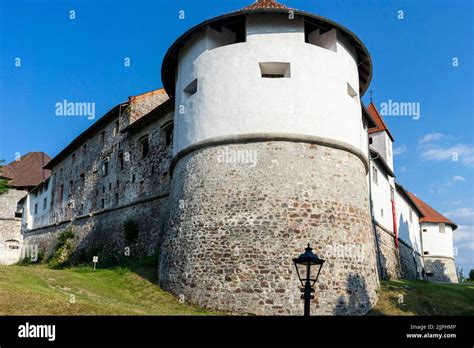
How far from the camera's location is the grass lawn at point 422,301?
50.8 feet

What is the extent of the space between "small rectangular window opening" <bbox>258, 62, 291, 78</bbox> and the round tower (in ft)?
0.12

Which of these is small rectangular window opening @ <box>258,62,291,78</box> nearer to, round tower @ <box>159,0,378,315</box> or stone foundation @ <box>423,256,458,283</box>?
round tower @ <box>159,0,378,315</box>

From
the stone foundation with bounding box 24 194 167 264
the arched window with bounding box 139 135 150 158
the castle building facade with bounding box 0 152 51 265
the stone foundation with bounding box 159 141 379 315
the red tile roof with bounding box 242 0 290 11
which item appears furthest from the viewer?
the castle building facade with bounding box 0 152 51 265

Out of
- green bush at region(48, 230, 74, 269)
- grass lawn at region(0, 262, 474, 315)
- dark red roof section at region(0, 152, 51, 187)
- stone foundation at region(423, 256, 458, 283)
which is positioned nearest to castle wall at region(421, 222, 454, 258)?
stone foundation at region(423, 256, 458, 283)

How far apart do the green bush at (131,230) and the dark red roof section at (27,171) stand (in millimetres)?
26033

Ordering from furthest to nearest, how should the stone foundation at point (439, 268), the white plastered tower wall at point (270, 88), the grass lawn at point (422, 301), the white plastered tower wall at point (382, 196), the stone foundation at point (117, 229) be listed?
the stone foundation at point (439, 268) → the white plastered tower wall at point (382, 196) → the stone foundation at point (117, 229) → the white plastered tower wall at point (270, 88) → the grass lawn at point (422, 301)

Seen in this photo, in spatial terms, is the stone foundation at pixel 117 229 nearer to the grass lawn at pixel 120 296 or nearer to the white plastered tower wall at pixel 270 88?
the grass lawn at pixel 120 296

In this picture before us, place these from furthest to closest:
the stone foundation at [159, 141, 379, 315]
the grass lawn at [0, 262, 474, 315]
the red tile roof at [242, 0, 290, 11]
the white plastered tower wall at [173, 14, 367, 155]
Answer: the red tile roof at [242, 0, 290, 11] < the white plastered tower wall at [173, 14, 367, 155] < the stone foundation at [159, 141, 379, 315] < the grass lawn at [0, 262, 474, 315]

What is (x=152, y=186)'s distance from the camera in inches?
973

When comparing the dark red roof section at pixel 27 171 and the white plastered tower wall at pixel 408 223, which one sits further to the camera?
the dark red roof section at pixel 27 171

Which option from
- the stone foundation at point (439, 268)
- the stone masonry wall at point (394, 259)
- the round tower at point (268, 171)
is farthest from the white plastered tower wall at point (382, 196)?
the stone foundation at point (439, 268)

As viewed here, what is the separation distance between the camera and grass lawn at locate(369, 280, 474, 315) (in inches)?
610

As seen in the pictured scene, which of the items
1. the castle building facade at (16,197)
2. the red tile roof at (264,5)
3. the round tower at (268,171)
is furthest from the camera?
the castle building facade at (16,197)

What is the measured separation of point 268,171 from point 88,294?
7157 millimetres
